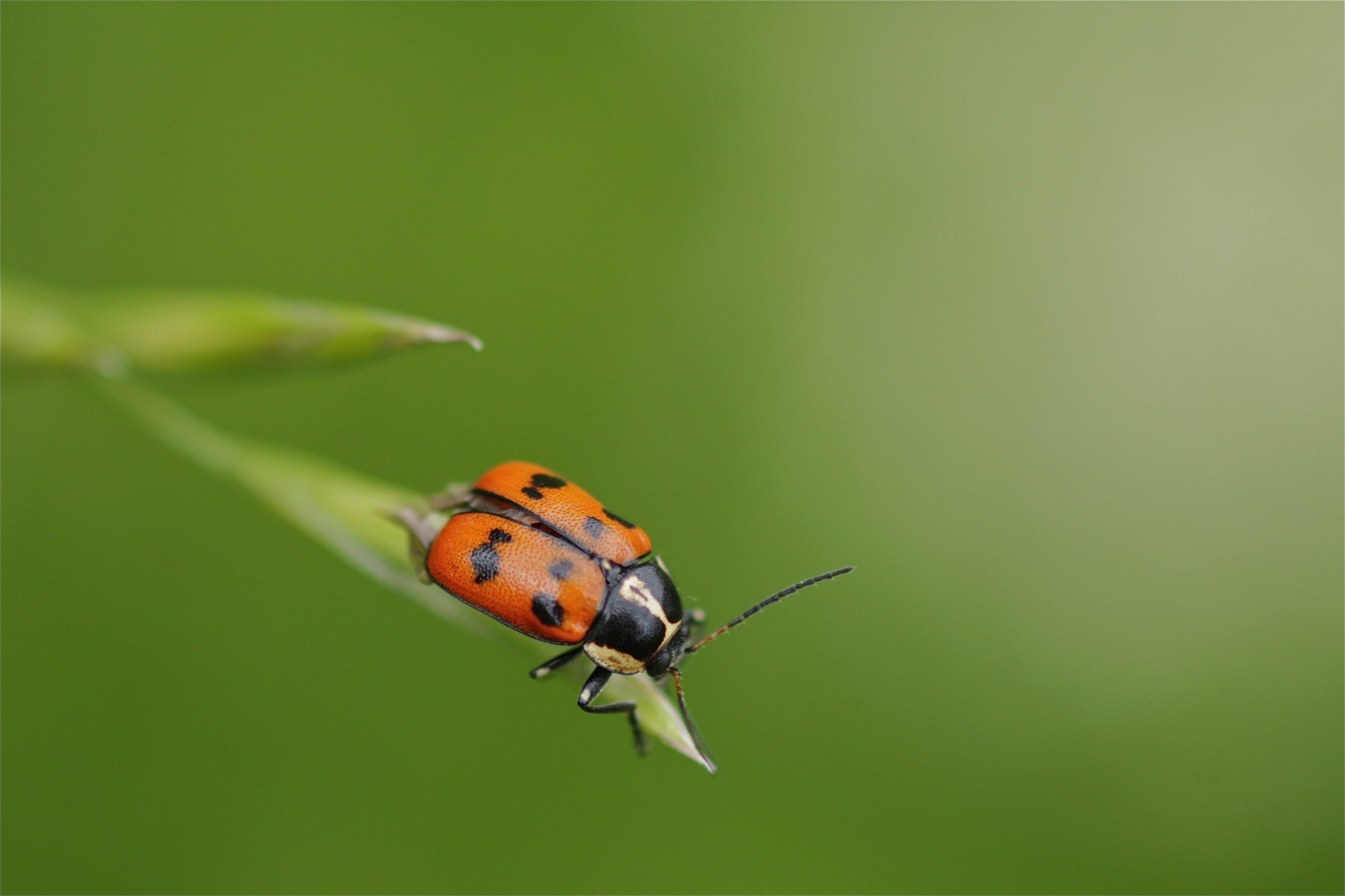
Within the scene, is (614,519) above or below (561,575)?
above

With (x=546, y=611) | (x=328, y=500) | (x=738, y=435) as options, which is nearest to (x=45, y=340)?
(x=328, y=500)

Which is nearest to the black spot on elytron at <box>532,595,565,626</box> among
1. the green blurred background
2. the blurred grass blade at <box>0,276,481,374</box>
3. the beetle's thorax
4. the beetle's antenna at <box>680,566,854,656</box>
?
the beetle's thorax

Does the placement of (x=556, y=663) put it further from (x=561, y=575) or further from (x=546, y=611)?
(x=561, y=575)

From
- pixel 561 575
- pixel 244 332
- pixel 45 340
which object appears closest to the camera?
pixel 45 340

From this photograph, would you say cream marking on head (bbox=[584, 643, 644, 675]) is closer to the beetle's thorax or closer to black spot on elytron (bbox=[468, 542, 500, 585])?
the beetle's thorax

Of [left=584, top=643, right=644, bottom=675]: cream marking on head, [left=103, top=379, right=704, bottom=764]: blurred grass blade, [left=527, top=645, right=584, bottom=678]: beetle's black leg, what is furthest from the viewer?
[left=584, top=643, right=644, bottom=675]: cream marking on head

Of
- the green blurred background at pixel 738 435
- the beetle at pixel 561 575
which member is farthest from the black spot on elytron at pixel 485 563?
the green blurred background at pixel 738 435
